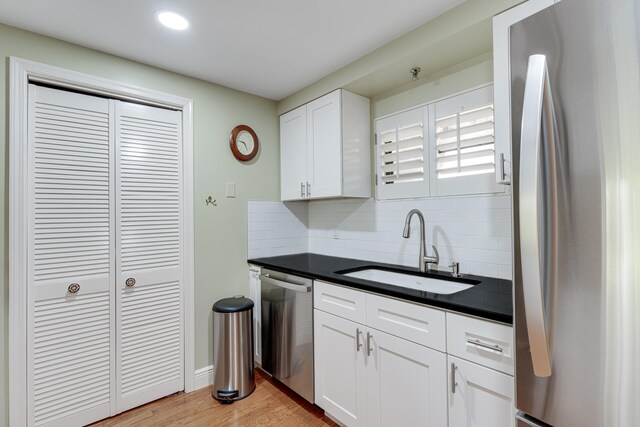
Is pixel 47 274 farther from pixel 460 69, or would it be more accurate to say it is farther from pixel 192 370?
pixel 460 69

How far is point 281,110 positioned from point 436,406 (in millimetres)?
2507

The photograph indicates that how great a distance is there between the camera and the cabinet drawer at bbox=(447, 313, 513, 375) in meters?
1.13

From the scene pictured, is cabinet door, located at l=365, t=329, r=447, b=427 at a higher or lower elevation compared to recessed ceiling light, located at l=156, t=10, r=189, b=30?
lower

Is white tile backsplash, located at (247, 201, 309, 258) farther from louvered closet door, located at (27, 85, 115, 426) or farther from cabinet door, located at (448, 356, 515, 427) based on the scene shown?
cabinet door, located at (448, 356, 515, 427)

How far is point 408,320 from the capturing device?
1.46 meters

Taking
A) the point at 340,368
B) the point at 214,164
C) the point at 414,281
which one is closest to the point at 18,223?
the point at 214,164

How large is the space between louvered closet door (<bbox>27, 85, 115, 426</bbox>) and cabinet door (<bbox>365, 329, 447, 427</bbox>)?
1.68 metres

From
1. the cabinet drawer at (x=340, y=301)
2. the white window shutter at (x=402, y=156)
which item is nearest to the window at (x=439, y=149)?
the white window shutter at (x=402, y=156)

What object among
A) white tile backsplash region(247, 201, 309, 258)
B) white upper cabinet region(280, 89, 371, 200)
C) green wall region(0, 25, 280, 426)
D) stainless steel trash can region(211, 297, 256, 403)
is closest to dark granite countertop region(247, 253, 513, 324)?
white tile backsplash region(247, 201, 309, 258)

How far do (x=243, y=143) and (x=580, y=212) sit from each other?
2.35 m

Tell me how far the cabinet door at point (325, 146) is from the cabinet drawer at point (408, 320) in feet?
3.10

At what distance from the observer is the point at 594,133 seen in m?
0.73

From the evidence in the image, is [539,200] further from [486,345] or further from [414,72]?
[414,72]

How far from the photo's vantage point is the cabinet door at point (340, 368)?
1.68m
